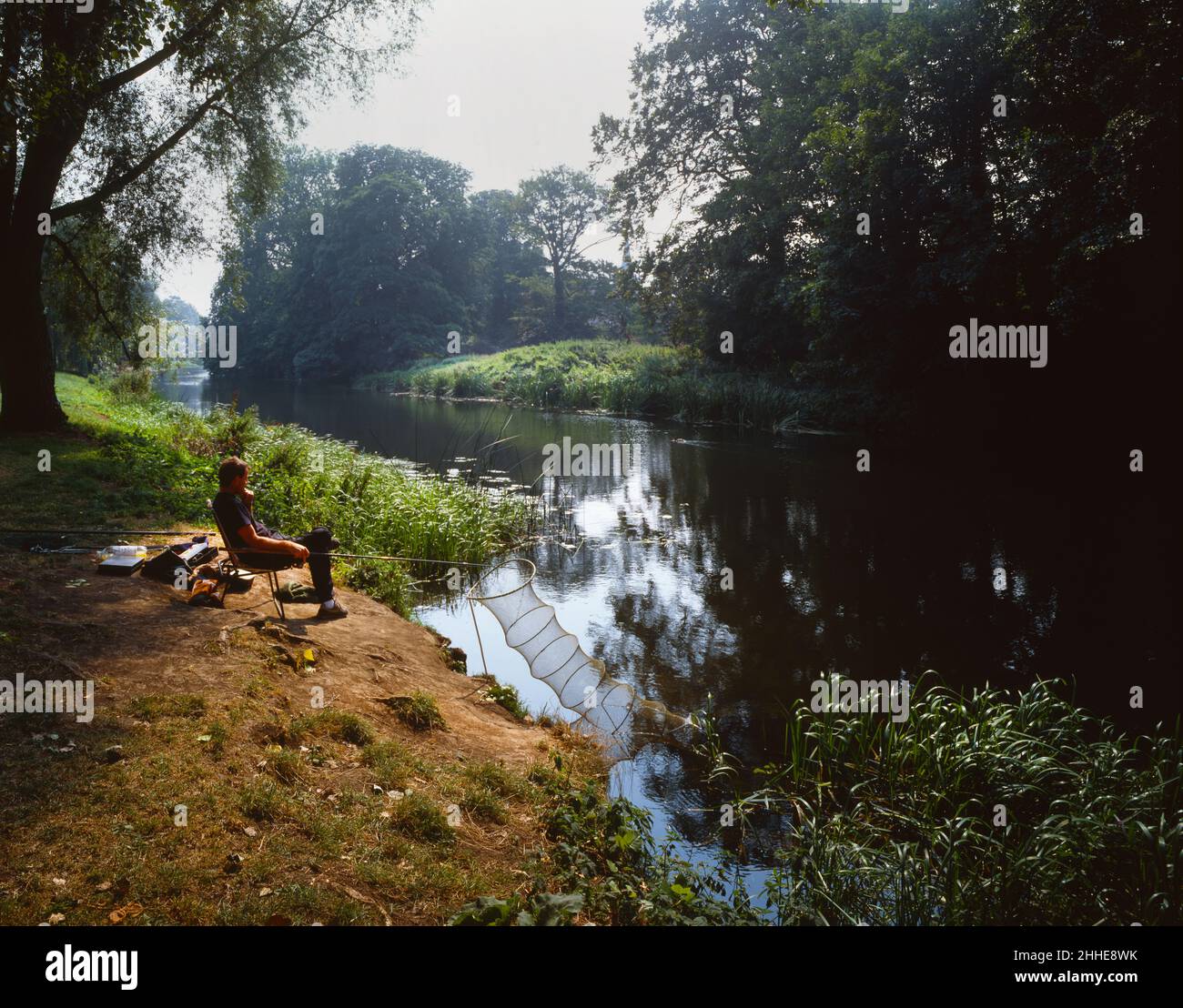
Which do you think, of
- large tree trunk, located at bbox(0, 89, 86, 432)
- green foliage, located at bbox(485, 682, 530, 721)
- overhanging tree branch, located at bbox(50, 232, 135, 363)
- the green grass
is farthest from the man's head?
overhanging tree branch, located at bbox(50, 232, 135, 363)

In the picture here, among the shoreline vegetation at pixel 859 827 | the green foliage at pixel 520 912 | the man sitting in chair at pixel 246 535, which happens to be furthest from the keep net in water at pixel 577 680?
the green foliage at pixel 520 912

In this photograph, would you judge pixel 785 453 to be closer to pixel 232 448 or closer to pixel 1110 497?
pixel 1110 497

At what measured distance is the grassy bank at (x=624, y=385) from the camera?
88.4 ft

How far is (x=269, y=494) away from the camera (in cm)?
→ 1098

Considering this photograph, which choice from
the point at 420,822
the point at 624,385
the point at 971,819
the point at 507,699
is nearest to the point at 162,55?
the point at 507,699

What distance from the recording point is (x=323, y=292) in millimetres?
67625

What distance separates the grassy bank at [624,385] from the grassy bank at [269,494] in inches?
615

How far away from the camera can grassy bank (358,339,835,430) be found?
26.9m

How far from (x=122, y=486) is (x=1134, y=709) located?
1166cm

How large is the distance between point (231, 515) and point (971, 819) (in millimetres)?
5873

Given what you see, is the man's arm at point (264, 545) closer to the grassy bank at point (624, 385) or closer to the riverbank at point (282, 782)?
the riverbank at point (282, 782)

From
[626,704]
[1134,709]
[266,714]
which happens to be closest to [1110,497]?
[1134,709]

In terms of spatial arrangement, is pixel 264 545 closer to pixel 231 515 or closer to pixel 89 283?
pixel 231 515

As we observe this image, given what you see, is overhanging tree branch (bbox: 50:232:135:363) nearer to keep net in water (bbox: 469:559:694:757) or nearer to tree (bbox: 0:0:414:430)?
tree (bbox: 0:0:414:430)
